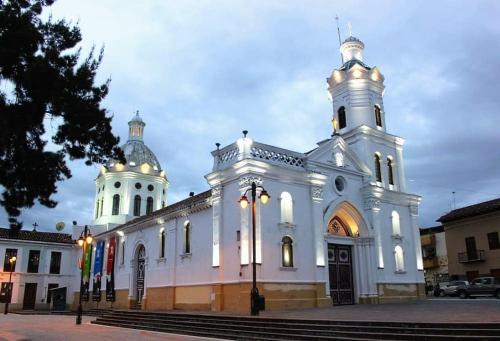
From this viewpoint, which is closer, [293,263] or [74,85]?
[74,85]

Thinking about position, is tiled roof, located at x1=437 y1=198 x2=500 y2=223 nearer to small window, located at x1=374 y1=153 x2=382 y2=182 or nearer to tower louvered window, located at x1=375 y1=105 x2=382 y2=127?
small window, located at x1=374 y1=153 x2=382 y2=182

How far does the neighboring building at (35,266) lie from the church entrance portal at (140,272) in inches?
595

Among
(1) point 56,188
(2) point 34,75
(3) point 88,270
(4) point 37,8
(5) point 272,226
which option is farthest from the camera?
(3) point 88,270

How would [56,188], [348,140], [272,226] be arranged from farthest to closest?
[348,140] < [272,226] < [56,188]

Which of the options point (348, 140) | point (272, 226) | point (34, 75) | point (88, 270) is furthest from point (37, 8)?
point (88, 270)

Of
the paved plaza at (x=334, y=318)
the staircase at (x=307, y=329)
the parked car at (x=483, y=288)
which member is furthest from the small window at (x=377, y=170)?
the staircase at (x=307, y=329)

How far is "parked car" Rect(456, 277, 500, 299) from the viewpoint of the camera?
26.7 metres

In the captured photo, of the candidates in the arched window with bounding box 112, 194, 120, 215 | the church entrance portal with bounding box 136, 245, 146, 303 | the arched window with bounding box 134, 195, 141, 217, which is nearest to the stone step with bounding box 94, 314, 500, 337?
the church entrance portal with bounding box 136, 245, 146, 303

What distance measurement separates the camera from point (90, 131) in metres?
12.3

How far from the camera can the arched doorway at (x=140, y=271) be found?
1237 inches

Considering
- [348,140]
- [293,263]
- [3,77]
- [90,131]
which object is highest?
[348,140]

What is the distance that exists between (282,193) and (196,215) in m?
5.80

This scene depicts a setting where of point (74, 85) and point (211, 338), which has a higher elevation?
point (74, 85)

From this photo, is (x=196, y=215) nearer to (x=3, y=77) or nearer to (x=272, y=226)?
(x=272, y=226)
